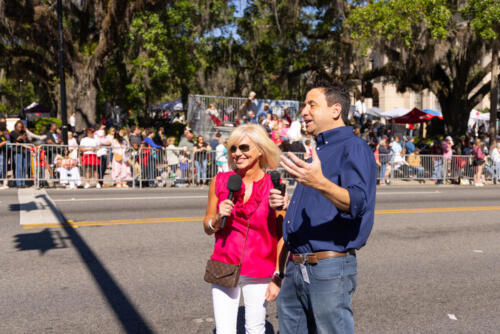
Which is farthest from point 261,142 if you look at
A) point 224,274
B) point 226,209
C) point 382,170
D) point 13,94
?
point 13,94

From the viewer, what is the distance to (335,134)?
2635mm

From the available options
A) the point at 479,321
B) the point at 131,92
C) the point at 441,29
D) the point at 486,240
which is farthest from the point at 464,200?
the point at 131,92

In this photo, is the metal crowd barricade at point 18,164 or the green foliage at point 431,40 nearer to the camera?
the metal crowd barricade at point 18,164

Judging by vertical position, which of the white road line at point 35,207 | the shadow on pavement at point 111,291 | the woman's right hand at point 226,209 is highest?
the woman's right hand at point 226,209

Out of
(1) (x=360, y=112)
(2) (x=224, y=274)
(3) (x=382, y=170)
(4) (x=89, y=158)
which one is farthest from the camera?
(1) (x=360, y=112)

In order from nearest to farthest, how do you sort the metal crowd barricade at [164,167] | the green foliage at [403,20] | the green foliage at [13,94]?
the metal crowd barricade at [164,167], the green foliage at [403,20], the green foliage at [13,94]

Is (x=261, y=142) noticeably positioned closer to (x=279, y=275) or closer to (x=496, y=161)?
(x=279, y=275)

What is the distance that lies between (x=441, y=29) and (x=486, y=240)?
12.6 metres

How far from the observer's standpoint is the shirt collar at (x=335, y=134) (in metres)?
2.62

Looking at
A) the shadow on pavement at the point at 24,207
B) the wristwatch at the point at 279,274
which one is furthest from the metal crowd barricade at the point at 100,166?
the wristwatch at the point at 279,274

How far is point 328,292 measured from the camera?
8.44 ft

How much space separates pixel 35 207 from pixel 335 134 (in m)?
9.09

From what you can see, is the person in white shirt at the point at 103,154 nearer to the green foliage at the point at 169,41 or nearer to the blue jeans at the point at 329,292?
the green foliage at the point at 169,41

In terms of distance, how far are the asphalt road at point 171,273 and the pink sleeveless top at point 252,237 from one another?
5.00 ft
